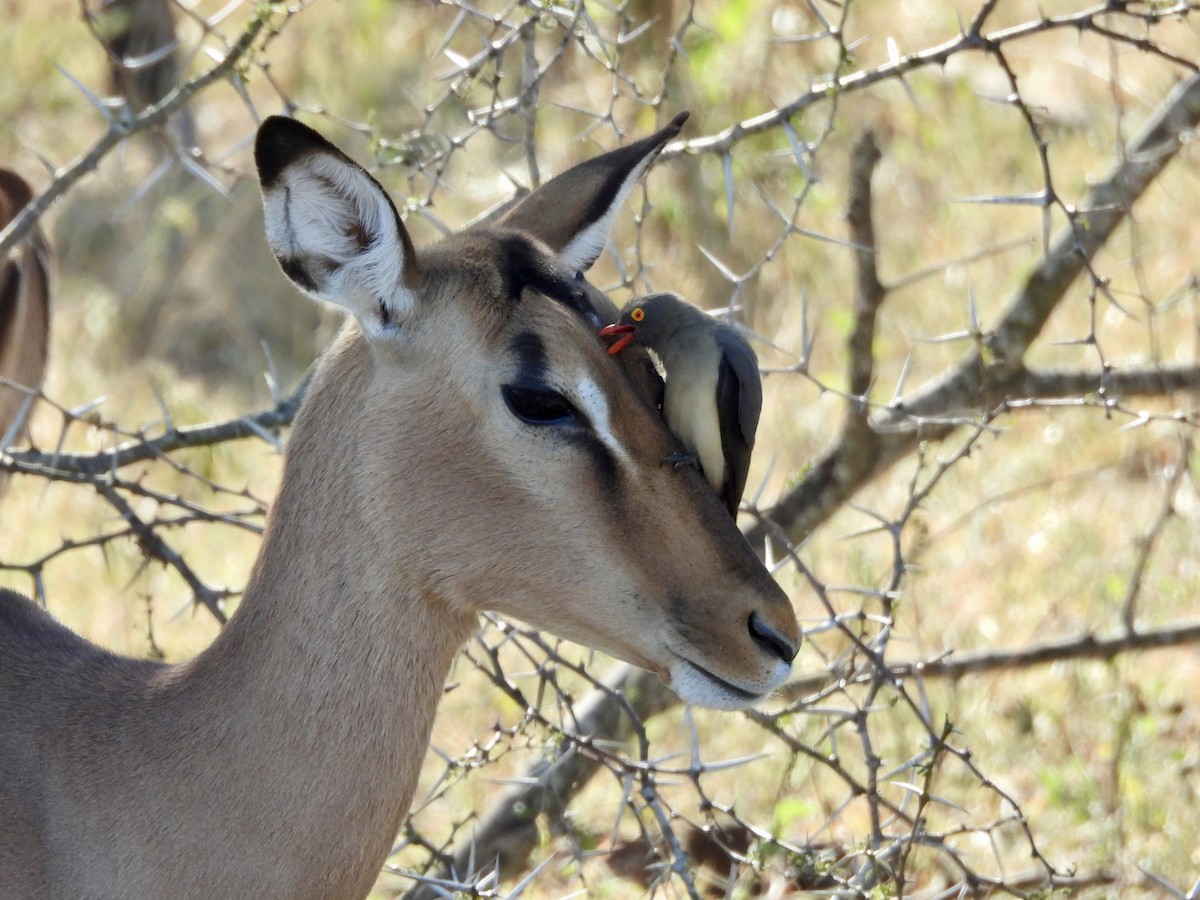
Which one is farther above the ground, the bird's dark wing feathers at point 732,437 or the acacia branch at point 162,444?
the acacia branch at point 162,444

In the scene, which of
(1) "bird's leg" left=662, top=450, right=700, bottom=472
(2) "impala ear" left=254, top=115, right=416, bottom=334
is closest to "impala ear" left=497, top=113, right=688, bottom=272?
(2) "impala ear" left=254, top=115, right=416, bottom=334

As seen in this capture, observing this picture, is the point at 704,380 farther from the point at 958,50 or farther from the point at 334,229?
the point at 958,50

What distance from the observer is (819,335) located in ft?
27.5

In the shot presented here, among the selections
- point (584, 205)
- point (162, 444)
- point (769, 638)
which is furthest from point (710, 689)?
point (162, 444)

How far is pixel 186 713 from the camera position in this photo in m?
3.04

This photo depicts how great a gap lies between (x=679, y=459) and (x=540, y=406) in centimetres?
28

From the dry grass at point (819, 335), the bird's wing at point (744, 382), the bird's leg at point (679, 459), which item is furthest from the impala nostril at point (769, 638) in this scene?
the dry grass at point (819, 335)

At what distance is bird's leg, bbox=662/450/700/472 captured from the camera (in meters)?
2.90

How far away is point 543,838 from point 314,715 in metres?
1.45

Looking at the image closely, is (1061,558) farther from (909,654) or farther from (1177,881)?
(1177,881)

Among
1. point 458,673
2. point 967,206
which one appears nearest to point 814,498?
point 458,673

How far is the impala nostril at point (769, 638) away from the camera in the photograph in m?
2.79

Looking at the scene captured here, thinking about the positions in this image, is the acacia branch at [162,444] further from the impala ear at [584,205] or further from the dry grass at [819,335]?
the impala ear at [584,205]

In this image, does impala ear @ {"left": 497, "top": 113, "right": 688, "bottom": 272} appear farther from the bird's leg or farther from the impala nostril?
the impala nostril
